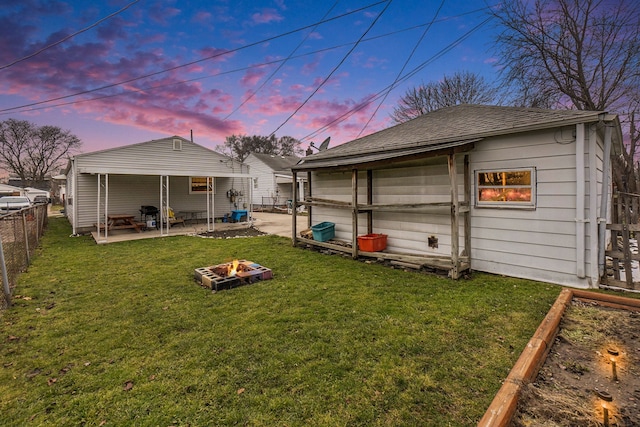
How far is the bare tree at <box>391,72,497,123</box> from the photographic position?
818 inches

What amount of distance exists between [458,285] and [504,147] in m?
2.85

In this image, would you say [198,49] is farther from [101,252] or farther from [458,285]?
[458,285]

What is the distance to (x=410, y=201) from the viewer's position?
22.7ft

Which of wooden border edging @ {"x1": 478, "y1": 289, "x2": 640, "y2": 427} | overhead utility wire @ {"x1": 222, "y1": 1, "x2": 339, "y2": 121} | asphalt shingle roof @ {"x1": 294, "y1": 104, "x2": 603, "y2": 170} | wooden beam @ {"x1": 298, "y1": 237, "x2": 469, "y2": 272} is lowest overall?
wooden border edging @ {"x1": 478, "y1": 289, "x2": 640, "y2": 427}

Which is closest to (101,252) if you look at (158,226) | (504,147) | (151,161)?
(158,226)

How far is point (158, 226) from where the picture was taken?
1334 centimetres

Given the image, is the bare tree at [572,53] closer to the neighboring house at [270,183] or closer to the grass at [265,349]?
the grass at [265,349]

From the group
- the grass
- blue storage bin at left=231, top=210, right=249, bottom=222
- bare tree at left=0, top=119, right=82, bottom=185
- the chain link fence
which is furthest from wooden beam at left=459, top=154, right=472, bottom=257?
bare tree at left=0, top=119, right=82, bottom=185

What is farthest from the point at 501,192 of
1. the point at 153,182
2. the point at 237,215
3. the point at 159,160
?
the point at 153,182

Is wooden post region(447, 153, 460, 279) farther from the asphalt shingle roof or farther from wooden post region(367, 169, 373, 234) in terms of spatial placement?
wooden post region(367, 169, 373, 234)

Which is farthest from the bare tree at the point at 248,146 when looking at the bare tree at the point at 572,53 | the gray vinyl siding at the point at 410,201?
the gray vinyl siding at the point at 410,201

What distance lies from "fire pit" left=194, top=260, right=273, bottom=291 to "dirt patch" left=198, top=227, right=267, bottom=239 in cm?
537

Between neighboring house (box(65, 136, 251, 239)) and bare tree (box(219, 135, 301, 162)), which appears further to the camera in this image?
bare tree (box(219, 135, 301, 162))

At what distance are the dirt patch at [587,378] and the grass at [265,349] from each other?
386mm
